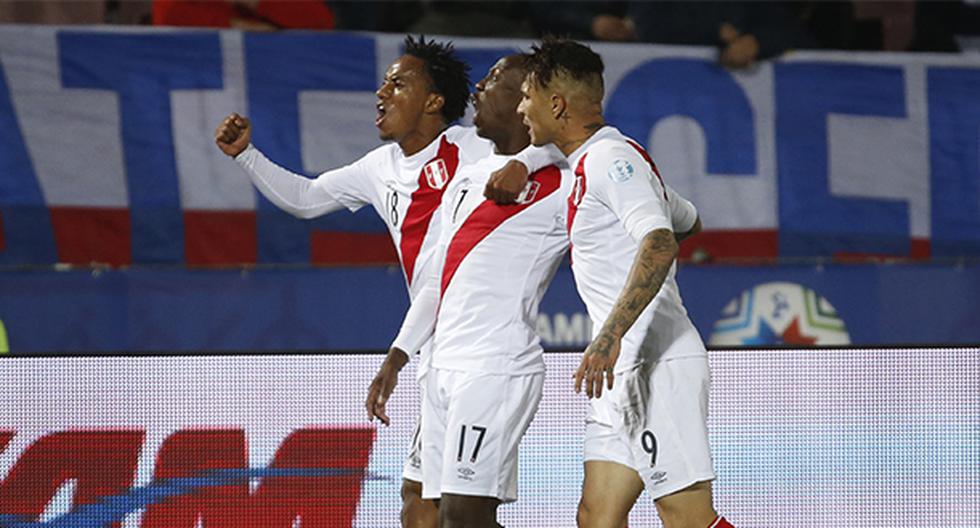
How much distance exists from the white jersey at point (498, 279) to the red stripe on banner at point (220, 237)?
115 inches

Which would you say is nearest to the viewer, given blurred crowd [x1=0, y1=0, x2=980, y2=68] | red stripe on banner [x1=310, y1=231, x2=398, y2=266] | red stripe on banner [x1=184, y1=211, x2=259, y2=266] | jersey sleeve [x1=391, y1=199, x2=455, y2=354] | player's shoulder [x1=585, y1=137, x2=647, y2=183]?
player's shoulder [x1=585, y1=137, x2=647, y2=183]

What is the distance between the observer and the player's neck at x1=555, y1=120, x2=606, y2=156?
14.0 feet

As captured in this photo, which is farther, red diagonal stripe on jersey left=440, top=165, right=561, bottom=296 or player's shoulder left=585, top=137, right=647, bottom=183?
red diagonal stripe on jersey left=440, top=165, right=561, bottom=296

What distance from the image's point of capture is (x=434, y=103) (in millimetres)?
5168

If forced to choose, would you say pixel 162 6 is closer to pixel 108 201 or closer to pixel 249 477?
pixel 108 201

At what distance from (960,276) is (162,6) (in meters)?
4.32

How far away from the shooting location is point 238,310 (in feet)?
23.2

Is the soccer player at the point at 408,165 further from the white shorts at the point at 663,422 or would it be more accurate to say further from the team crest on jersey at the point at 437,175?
the white shorts at the point at 663,422

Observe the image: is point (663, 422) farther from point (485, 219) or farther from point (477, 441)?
point (485, 219)

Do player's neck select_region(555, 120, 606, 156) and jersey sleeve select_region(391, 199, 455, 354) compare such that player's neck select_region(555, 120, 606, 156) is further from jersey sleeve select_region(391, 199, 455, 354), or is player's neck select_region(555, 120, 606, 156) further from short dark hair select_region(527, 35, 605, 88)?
jersey sleeve select_region(391, 199, 455, 354)

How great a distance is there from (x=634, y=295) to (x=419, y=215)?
4.62ft

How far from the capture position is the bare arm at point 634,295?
375 cm

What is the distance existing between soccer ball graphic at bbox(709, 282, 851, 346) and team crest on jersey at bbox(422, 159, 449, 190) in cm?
271

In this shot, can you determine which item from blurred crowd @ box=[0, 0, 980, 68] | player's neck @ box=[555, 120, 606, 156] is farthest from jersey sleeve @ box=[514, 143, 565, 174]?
blurred crowd @ box=[0, 0, 980, 68]
